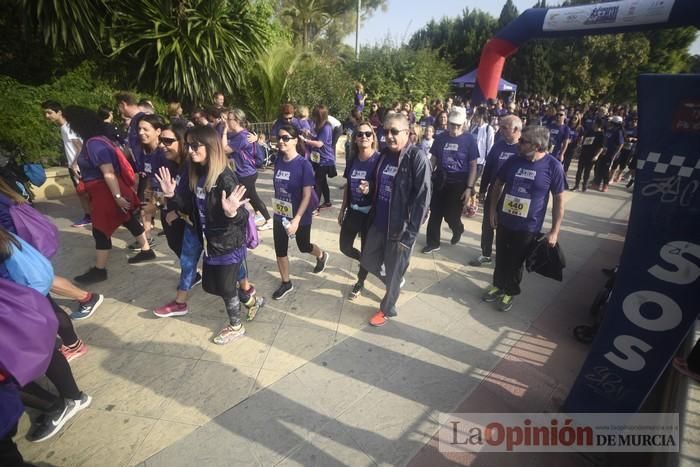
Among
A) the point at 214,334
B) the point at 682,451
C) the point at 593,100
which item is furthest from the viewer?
the point at 593,100

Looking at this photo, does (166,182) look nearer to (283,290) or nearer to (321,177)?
(283,290)

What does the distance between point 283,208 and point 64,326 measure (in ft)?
6.89

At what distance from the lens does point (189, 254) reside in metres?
3.53

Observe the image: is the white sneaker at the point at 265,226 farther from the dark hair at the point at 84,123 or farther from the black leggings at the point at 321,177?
the dark hair at the point at 84,123

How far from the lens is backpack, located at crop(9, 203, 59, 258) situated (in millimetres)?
2379

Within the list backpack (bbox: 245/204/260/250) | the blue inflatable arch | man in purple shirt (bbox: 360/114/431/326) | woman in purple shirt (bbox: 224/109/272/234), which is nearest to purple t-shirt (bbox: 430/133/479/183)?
the blue inflatable arch

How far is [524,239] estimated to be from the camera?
369cm

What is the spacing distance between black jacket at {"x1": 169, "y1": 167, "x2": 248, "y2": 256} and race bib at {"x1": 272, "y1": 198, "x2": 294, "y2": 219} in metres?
0.61

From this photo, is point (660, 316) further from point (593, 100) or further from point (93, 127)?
point (593, 100)

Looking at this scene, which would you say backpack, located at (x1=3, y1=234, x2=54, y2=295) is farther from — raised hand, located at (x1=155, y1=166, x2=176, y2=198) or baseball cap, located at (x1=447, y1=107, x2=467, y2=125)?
baseball cap, located at (x1=447, y1=107, x2=467, y2=125)

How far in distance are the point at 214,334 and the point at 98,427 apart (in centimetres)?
114

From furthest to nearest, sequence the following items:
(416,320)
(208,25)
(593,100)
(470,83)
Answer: (593,100), (470,83), (208,25), (416,320)

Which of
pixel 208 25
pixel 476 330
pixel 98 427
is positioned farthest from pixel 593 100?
pixel 98 427

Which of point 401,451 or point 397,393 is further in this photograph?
point 397,393
